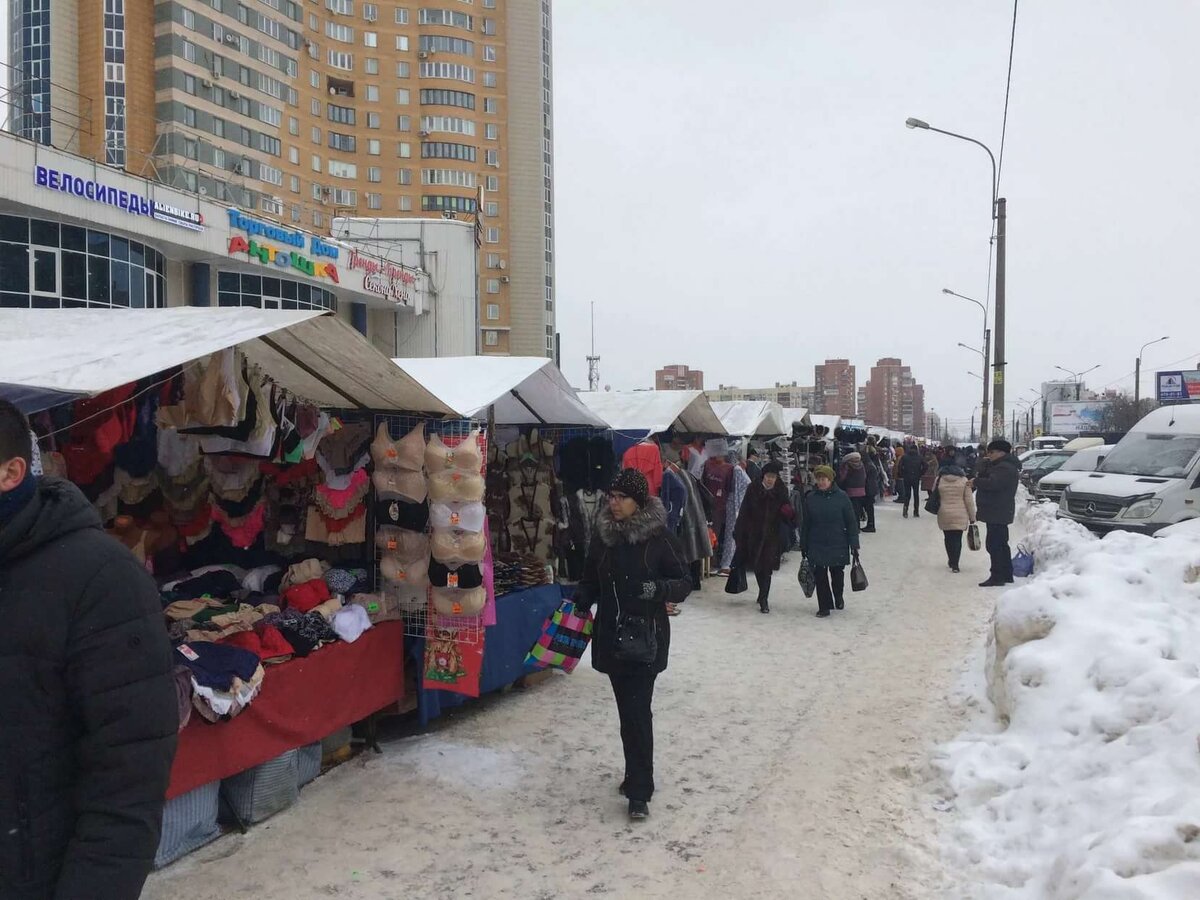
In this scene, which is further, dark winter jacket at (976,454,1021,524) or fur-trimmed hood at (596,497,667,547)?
dark winter jacket at (976,454,1021,524)

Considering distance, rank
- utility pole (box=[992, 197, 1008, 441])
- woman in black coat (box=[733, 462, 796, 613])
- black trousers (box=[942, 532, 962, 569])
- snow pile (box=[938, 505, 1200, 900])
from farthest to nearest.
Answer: utility pole (box=[992, 197, 1008, 441]) < black trousers (box=[942, 532, 962, 569]) < woman in black coat (box=[733, 462, 796, 613]) < snow pile (box=[938, 505, 1200, 900])

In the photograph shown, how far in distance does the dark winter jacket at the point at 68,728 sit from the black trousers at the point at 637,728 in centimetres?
284

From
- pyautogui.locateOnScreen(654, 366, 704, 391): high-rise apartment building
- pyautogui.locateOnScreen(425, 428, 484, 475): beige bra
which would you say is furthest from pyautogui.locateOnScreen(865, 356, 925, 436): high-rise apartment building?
pyautogui.locateOnScreen(425, 428, 484, 475): beige bra

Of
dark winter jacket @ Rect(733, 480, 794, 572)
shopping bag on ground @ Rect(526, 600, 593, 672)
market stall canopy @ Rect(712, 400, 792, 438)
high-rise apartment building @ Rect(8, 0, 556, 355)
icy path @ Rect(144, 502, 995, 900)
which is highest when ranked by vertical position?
high-rise apartment building @ Rect(8, 0, 556, 355)

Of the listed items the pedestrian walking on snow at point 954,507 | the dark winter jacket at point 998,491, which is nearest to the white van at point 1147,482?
the pedestrian walking on snow at point 954,507

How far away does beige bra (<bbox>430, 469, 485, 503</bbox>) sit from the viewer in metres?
5.27

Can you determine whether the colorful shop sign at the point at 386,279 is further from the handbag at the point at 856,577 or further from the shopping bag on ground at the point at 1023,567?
the shopping bag on ground at the point at 1023,567

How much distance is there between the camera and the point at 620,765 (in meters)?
5.05

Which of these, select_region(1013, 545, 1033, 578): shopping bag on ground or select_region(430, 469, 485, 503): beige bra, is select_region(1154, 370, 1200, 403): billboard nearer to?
select_region(1013, 545, 1033, 578): shopping bag on ground

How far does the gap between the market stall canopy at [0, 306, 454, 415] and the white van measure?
11.7 m

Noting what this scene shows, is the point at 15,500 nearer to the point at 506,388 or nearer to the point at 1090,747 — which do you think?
the point at 1090,747

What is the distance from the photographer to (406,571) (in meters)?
5.31

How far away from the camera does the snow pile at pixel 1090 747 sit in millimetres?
3068

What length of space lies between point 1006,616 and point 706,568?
Result: 642 cm
